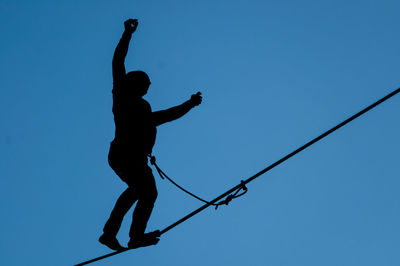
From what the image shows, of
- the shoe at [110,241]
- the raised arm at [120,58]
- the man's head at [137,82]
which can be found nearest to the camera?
the raised arm at [120,58]

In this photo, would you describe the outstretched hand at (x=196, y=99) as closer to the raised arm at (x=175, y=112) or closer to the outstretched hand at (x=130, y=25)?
the raised arm at (x=175, y=112)

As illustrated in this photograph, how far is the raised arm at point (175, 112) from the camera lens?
6.39 meters

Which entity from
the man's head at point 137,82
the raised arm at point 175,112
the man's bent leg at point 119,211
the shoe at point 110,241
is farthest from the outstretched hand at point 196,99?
the shoe at point 110,241

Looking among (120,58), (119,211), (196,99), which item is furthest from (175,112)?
(119,211)

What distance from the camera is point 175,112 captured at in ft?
21.5

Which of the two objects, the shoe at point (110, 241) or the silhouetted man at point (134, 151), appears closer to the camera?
the silhouetted man at point (134, 151)

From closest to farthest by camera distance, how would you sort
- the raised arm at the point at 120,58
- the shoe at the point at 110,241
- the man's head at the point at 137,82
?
the raised arm at the point at 120,58, the man's head at the point at 137,82, the shoe at the point at 110,241

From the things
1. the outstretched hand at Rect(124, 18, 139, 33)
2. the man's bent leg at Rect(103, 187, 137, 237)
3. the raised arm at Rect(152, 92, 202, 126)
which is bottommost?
the man's bent leg at Rect(103, 187, 137, 237)

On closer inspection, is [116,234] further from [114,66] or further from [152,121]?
[114,66]

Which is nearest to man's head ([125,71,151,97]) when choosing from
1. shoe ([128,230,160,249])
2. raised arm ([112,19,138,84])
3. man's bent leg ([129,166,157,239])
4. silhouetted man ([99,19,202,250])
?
silhouetted man ([99,19,202,250])

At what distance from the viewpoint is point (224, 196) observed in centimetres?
692

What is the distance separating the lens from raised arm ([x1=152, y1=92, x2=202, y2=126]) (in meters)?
6.39

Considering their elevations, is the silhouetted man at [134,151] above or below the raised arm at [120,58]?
below

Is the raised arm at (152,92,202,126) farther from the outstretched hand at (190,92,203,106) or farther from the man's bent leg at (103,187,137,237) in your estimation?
the man's bent leg at (103,187,137,237)
